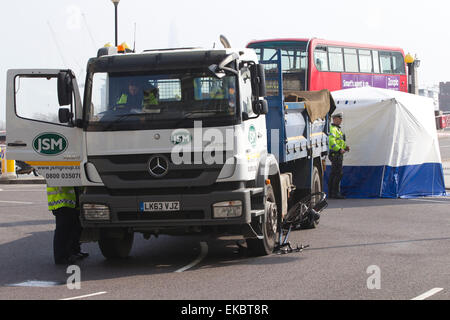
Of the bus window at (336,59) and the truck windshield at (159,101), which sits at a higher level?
the bus window at (336,59)

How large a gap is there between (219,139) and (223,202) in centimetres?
75

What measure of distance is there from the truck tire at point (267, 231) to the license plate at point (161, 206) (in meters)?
1.25

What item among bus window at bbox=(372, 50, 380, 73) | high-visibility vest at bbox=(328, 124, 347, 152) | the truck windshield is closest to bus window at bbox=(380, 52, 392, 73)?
bus window at bbox=(372, 50, 380, 73)

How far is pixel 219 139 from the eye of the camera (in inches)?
358

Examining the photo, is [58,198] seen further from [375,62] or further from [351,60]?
[375,62]

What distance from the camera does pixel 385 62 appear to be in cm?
3148

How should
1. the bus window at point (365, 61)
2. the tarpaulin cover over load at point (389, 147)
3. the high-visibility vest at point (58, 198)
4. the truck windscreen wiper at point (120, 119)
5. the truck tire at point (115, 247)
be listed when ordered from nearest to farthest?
1. the truck windscreen wiper at point (120, 119)
2. the high-visibility vest at point (58, 198)
3. the truck tire at point (115, 247)
4. the tarpaulin cover over load at point (389, 147)
5. the bus window at point (365, 61)

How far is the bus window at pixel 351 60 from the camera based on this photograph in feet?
96.0

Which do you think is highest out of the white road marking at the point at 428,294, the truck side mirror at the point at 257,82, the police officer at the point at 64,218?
the truck side mirror at the point at 257,82

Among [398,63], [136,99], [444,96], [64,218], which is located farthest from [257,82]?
[444,96]

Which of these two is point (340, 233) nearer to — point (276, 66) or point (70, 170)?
point (276, 66)

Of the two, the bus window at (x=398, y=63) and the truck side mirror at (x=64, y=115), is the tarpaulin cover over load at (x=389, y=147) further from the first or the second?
the bus window at (x=398, y=63)

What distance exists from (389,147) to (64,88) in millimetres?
11452

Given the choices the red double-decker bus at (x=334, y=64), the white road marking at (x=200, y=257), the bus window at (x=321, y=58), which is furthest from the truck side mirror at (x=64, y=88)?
the bus window at (x=321, y=58)
